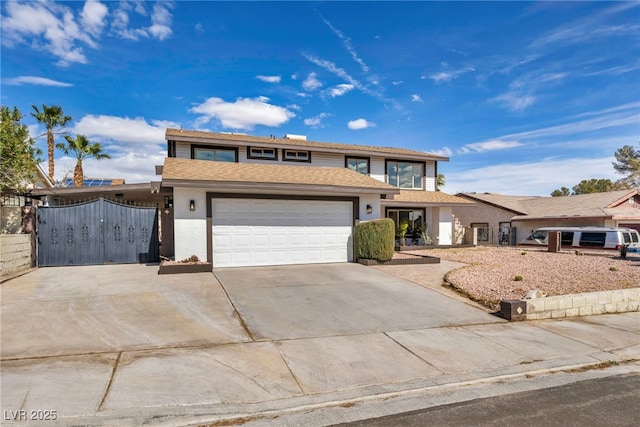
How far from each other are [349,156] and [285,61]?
6.15 meters

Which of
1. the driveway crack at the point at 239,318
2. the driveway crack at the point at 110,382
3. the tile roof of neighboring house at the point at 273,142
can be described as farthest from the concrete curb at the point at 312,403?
the tile roof of neighboring house at the point at 273,142

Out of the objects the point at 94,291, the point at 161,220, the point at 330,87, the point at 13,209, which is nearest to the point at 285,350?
the point at 94,291

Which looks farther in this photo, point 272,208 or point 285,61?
point 285,61

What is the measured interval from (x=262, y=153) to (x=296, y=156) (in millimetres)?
1899

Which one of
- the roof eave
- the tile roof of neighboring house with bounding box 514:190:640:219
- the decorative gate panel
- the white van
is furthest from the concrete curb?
the tile roof of neighboring house with bounding box 514:190:640:219

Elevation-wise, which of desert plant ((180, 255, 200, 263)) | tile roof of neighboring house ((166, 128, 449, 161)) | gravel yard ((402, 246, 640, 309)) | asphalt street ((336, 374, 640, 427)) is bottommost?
asphalt street ((336, 374, 640, 427))

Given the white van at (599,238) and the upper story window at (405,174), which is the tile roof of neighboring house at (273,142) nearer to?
the upper story window at (405,174)

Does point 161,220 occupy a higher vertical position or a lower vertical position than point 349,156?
lower

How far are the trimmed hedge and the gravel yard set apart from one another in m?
2.44

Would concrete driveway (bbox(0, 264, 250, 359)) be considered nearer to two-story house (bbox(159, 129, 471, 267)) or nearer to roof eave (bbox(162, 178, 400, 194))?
two-story house (bbox(159, 129, 471, 267))

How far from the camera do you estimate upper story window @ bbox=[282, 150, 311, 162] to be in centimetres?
1903

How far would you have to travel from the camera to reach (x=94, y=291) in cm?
832

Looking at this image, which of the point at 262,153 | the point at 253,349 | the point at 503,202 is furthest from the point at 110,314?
the point at 503,202

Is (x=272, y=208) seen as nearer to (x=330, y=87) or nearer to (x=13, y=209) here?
(x=13, y=209)
